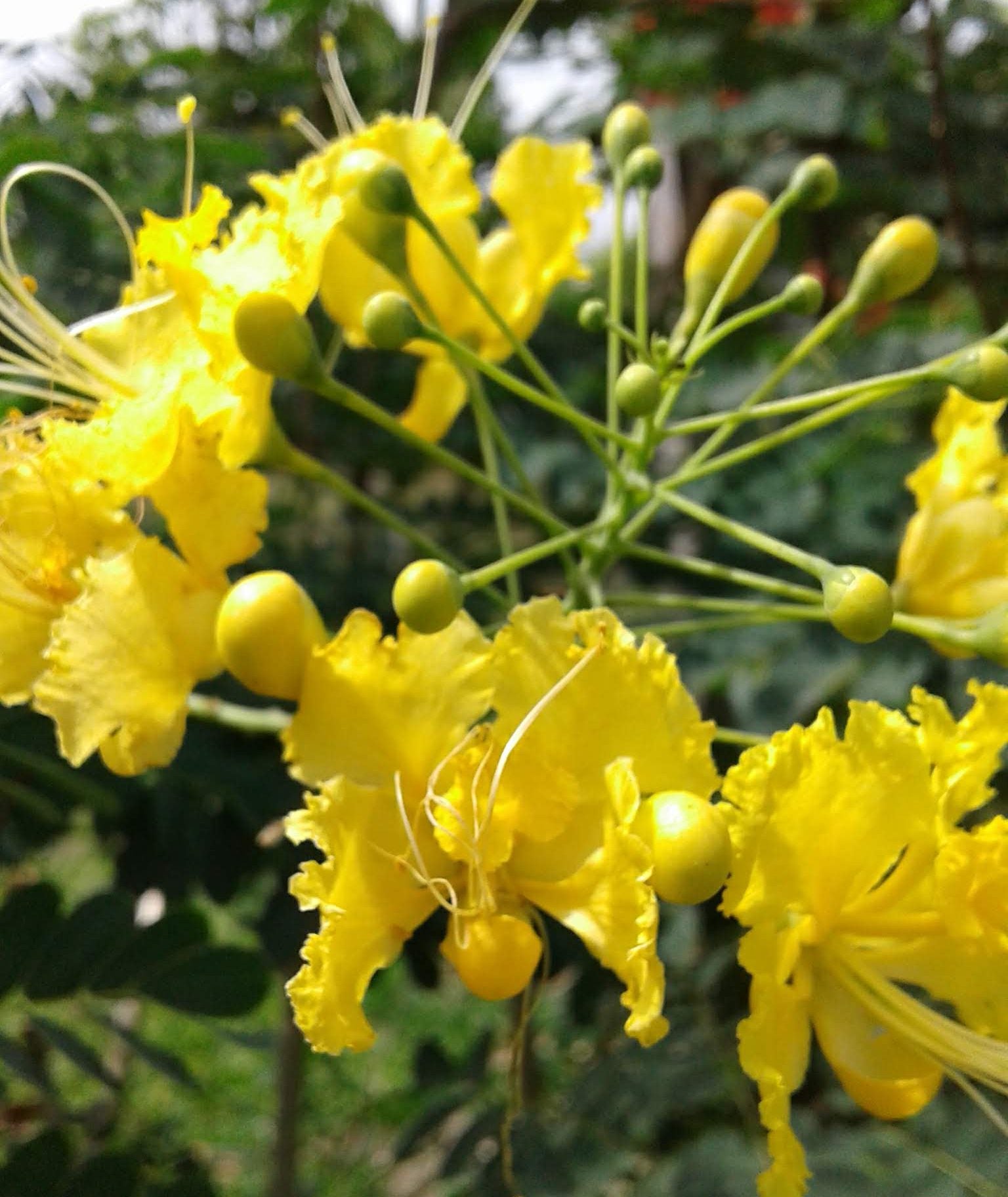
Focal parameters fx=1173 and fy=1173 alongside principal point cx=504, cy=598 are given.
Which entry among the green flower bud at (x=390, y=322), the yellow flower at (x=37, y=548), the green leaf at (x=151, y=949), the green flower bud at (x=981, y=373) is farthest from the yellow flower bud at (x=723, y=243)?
the green leaf at (x=151, y=949)

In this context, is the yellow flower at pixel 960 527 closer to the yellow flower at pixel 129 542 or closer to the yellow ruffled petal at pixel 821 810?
the yellow ruffled petal at pixel 821 810

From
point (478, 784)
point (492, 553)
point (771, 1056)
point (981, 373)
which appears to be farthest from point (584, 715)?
point (492, 553)

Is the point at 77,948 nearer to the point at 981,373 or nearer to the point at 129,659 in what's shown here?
the point at 129,659

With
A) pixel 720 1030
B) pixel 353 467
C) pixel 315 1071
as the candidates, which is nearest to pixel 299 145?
pixel 353 467

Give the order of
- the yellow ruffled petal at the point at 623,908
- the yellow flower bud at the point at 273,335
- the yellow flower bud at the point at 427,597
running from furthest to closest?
the yellow flower bud at the point at 273,335 → the yellow flower bud at the point at 427,597 → the yellow ruffled petal at the point at 623,908

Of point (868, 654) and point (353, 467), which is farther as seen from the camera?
point (353, 467)

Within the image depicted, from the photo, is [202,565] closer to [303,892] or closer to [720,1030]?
[303,892]
